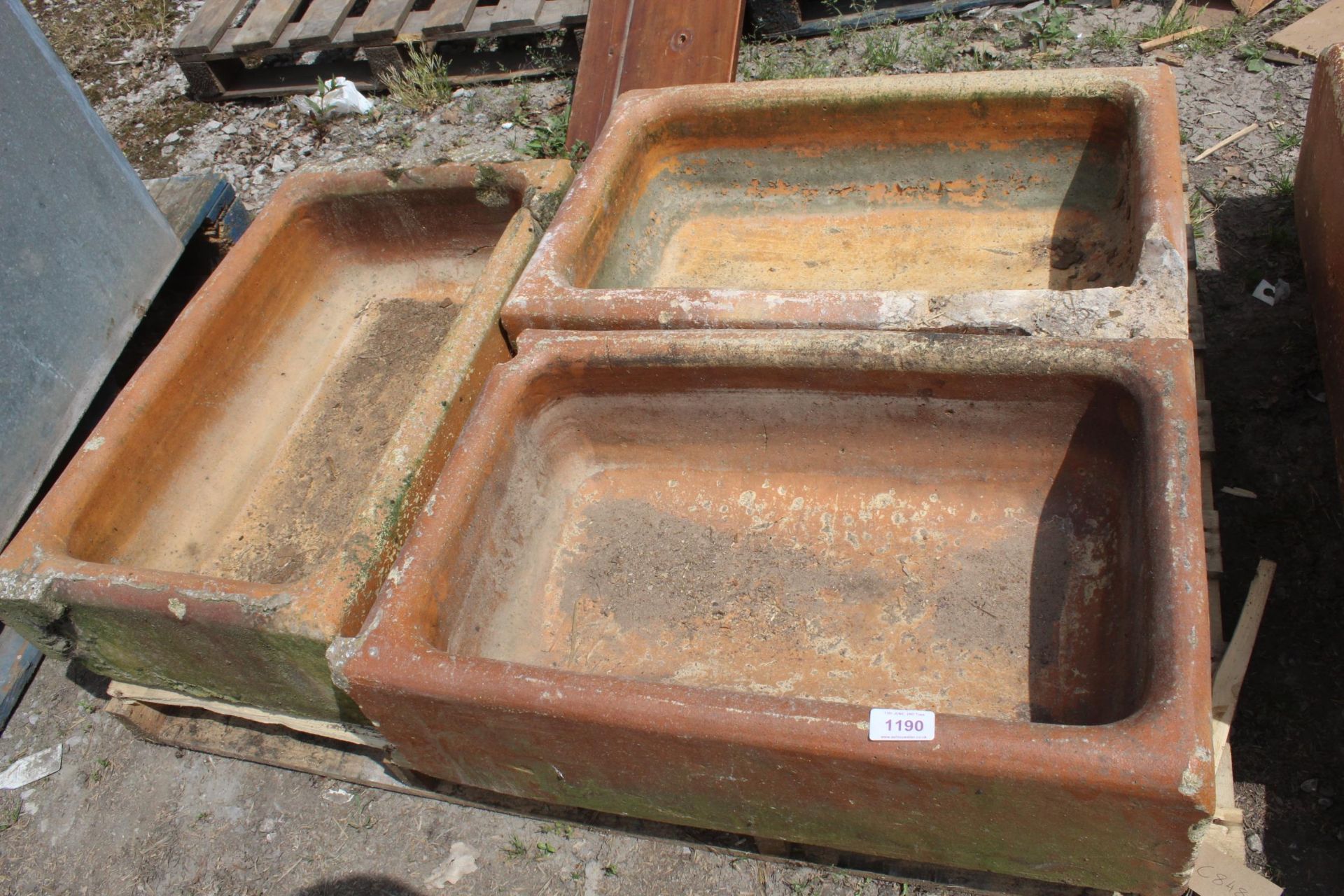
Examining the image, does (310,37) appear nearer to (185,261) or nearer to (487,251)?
(185,261)

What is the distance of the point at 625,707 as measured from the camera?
5.93 ft

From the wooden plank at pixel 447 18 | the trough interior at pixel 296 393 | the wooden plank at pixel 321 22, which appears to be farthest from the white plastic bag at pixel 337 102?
the trough interior at pixel 296 393

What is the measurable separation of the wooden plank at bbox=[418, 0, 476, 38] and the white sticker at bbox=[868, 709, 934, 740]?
4361 mm

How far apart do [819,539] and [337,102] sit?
4106 millimetres

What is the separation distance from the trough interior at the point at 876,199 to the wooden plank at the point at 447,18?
2.15 meters

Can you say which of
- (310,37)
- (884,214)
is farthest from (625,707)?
(310,37)

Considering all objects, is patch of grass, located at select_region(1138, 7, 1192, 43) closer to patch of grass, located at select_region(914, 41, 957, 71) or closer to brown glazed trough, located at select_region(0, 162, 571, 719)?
patch of grass, located at select_region(914, 41, 957, 71)

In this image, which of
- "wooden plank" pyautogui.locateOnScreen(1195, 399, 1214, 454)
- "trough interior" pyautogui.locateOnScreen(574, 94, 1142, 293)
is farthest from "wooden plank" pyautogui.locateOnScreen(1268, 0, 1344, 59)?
"wooden plank" pyautogui.locateOnScreen(1195, 399, 1214, 454)

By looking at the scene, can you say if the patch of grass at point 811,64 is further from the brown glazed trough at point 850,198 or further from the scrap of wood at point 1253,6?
the scrap of wood at point 1253,6

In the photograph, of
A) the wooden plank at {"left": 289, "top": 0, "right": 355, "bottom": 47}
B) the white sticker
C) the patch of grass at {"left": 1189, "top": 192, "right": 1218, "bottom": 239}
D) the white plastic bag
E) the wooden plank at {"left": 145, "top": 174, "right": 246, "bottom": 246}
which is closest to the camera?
the white sticker

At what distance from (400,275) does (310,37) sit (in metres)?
2.16

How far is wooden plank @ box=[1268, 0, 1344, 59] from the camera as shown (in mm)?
4164

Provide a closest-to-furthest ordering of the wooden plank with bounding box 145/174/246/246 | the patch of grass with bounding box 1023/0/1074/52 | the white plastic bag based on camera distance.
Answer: the wooden plank with bounding box 145/174/246/246 < the patch of grass with bounding box 1023/0/1074/52 < the white plastic bag

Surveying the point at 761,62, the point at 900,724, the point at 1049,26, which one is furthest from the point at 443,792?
the point at 1049,26
